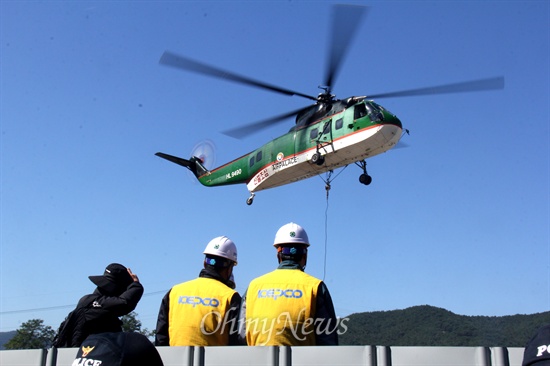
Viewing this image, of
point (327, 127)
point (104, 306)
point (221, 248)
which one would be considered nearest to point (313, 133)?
point (327, 127)

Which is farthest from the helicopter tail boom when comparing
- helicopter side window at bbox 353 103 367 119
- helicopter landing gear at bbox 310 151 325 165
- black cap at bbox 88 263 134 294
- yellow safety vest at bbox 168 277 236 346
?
yellow safety vest at bbox 168 277 236 346

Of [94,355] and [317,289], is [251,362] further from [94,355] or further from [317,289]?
[94,355]

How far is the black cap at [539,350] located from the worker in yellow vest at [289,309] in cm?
263

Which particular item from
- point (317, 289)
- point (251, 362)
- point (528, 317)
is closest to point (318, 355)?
point (251, 362)

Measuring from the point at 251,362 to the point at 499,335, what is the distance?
83901mm

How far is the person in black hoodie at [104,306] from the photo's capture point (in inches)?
229

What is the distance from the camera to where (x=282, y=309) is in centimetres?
479

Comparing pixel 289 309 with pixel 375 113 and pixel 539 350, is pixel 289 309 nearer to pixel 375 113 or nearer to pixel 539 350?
pixel 539 350

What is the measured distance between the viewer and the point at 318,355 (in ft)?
12.7

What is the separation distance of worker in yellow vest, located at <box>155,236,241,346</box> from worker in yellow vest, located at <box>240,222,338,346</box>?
255mm

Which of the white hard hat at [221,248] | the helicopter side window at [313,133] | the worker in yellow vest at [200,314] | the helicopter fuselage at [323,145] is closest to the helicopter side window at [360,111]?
the helicopter fuselage at [323,145]

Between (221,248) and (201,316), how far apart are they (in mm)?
744

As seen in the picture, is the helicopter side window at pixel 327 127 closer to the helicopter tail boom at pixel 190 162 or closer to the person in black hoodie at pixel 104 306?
the helicopter tail boom at pixel 190 162

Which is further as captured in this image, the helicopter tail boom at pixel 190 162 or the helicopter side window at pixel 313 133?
the helicopter tail boom at pixel 190 162
